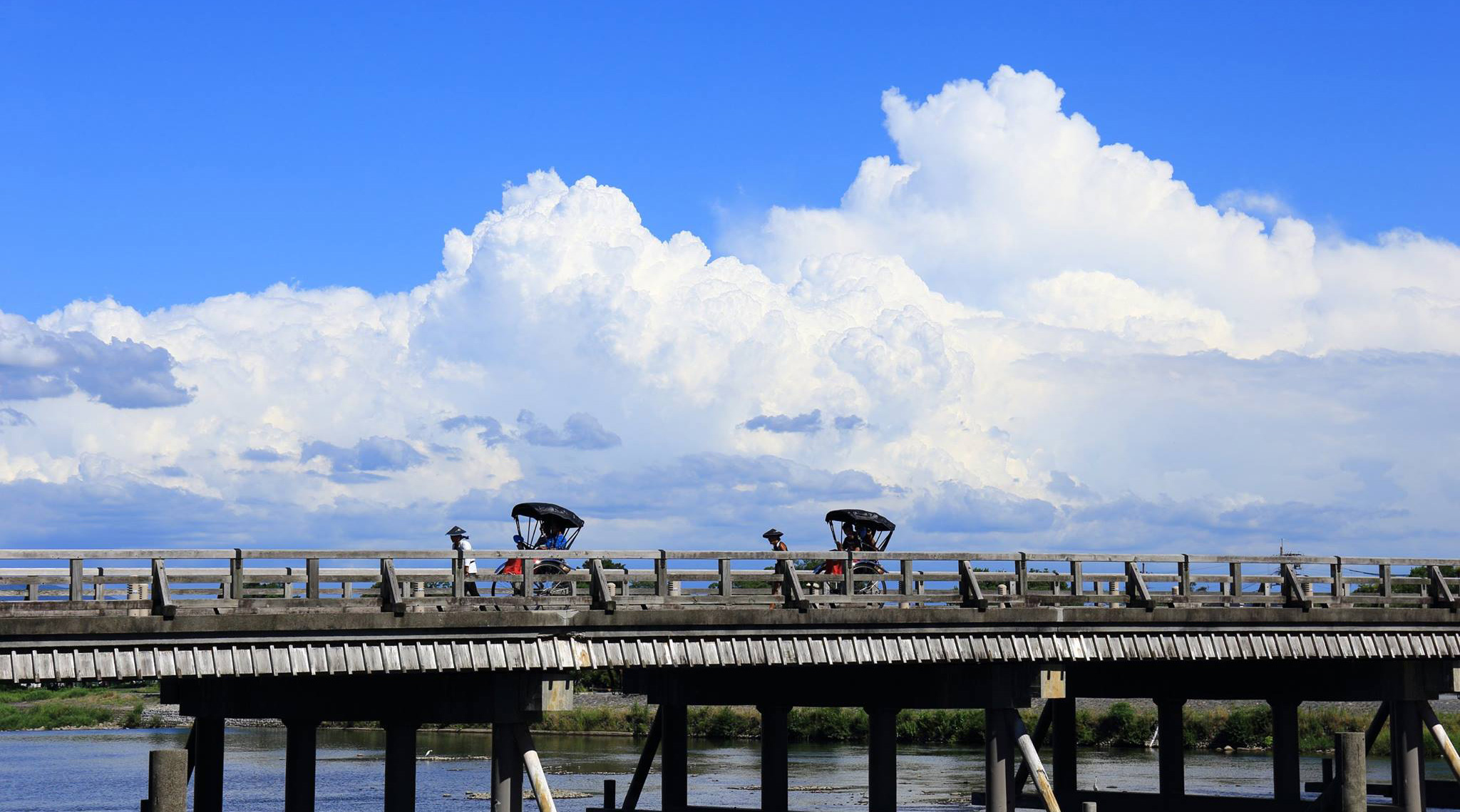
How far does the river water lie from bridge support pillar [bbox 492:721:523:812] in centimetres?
2400

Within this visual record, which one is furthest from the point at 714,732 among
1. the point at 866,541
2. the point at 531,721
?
the point at 531,721

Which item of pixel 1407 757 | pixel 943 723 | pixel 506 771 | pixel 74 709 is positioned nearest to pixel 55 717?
pixel 74 709

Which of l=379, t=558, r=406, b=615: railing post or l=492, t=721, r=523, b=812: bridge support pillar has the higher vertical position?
l=379, t=558, r=406, b=615: railing post

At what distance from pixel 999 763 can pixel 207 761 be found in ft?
43.2

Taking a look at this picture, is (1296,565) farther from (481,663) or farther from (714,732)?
(714,732)

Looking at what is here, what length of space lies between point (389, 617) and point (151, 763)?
14.0ft

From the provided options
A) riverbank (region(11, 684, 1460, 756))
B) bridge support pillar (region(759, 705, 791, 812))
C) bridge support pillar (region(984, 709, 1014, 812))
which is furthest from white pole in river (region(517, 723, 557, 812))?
riverbank (region(11, 684, 1460, 756))

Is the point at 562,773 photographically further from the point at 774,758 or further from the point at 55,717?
the point at 55,717

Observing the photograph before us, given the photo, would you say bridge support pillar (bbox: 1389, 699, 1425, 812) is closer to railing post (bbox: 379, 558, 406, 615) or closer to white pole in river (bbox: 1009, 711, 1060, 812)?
white pole in river (bbox: 1009, 711, 1060, 812)

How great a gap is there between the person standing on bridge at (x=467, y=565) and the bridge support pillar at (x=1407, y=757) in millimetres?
17886

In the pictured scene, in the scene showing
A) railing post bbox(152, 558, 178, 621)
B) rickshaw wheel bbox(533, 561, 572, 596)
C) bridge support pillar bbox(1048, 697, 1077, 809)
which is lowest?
bridge support pillar bbox(1048, 697, 1077, 809)

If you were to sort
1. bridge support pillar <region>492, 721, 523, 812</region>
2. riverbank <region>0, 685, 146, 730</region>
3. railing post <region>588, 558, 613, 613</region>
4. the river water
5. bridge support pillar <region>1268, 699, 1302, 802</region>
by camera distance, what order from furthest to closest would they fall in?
1. riverbank <region>0, 685, 146, 730</region>
2. the river water
3. bridge support pillar <region>1268, 699, 1302, 802</region>
4. railing post <region>588, 558, 613, 613</region>
5. bridge support pillar <region>492, 721, 523, 812</region>

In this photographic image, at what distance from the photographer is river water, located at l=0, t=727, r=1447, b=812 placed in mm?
54281

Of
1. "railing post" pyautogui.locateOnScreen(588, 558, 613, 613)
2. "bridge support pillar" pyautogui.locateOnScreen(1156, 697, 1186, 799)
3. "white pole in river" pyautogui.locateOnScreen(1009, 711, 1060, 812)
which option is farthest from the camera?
"bridge support pillar" pyautogui.locateOnScreen(1156, 697, 1186, 799)
